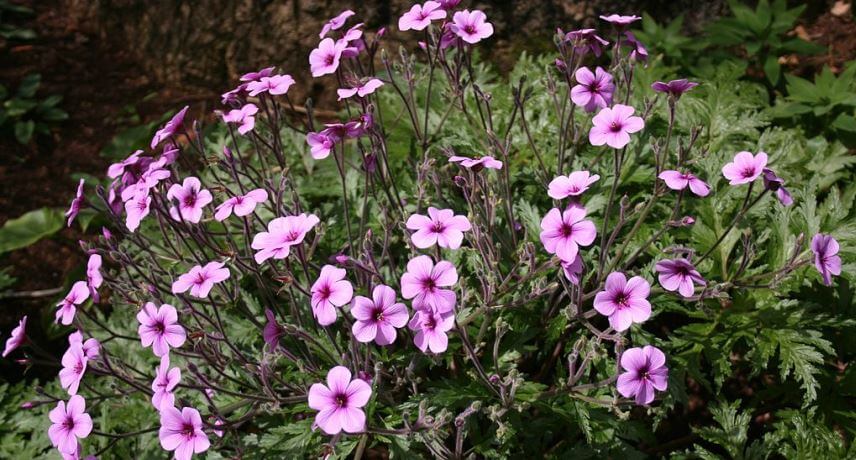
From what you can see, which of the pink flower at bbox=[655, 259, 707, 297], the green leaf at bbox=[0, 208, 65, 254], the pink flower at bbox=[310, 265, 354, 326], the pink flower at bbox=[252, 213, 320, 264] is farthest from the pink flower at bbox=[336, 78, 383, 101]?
the green leaf at bbox=[0, 208, 65, 254]

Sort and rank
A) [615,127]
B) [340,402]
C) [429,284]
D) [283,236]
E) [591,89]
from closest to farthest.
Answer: [340,402] < [429,284] < [283,236] < [615,127] < [591,89]

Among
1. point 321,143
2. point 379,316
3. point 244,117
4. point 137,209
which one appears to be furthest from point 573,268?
point 137,209

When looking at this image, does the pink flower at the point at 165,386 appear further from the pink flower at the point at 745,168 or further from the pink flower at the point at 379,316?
the pink flower at the point at 745,168

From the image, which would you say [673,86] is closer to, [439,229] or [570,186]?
[570,186]

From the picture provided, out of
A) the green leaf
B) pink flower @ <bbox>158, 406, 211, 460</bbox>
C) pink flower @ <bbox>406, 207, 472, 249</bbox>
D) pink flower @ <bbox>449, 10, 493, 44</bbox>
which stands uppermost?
pink flower @ <bbox>449, 10, 493, 44</bbox>

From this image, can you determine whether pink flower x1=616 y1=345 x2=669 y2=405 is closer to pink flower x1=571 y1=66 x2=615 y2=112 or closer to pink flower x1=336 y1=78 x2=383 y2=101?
pink flower x1=571 y1=66 x2=615 y2=112

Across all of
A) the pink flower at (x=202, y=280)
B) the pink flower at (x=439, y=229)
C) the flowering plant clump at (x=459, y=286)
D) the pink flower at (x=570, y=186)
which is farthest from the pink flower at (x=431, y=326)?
the pink flower at (x=202, y=280)
